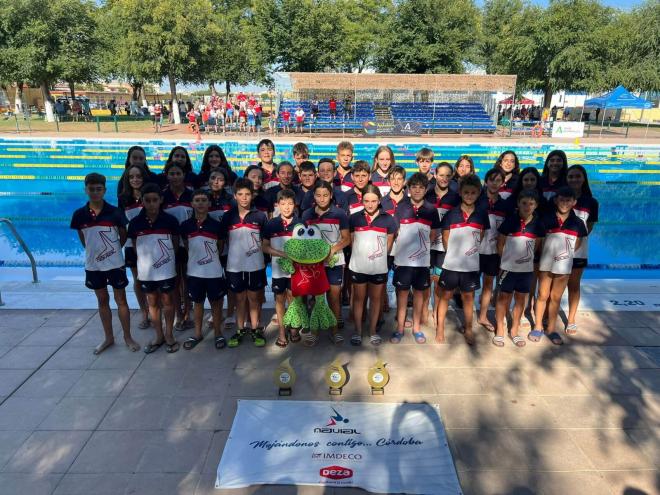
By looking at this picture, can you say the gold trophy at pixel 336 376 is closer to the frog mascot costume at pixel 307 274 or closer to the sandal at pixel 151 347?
the frog mascot costume at pixel 307 274

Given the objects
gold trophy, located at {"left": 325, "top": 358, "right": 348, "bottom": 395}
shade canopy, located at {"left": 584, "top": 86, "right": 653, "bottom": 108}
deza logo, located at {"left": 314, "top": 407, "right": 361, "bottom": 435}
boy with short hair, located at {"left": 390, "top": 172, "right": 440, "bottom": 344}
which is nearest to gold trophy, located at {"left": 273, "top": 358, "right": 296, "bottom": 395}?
gold trophy, located at {"left": 325, "top": 358, "right": 348, "bottom": 395}

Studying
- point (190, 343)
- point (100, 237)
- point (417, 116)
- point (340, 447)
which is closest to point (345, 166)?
point (190, 343)

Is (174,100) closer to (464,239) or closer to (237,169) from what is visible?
(237,169)

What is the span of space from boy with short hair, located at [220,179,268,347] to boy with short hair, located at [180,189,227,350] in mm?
99

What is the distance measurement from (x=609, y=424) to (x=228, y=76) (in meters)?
38.4

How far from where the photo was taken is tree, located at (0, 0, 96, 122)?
79.4 feet

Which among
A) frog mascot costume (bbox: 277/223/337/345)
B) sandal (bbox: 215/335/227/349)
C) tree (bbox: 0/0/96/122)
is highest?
tree (bbox: 0/0/96/122)

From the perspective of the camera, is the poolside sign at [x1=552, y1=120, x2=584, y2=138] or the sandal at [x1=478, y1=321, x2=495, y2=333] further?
the poolside sign at [x1=552, y1=120, x2=584, y2=138]

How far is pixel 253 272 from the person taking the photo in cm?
415

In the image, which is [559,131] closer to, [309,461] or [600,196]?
[600,196]

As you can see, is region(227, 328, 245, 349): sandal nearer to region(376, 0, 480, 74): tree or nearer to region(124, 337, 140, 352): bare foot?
region(124, 337, 140, 352): bare foot

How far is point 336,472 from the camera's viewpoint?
9.12ft

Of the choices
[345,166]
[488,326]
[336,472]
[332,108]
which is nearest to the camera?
[336,472]

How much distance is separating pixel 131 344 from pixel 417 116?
23.8 meters
